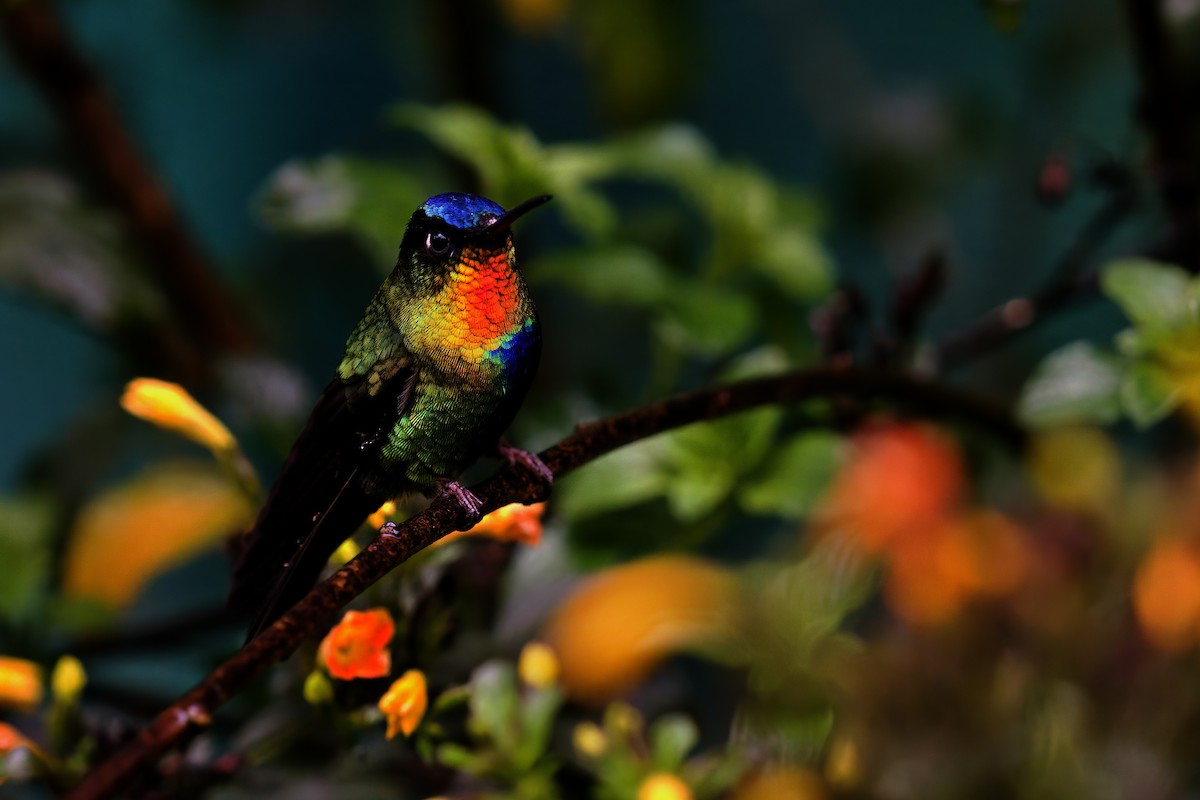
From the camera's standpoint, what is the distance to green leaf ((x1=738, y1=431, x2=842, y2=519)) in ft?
1.99

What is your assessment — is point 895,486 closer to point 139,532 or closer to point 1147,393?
point 1147,393

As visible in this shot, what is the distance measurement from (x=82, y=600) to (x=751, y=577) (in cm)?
43

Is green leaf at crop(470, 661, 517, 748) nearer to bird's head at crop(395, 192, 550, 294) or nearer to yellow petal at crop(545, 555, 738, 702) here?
yellow petal at crop(545, 555, 738, 702)

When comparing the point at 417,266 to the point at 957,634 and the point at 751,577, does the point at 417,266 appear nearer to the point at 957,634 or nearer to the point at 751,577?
the point at 751,577

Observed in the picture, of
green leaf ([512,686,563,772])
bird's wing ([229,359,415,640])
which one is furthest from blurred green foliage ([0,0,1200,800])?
bird's wing ([229,359,415,640])

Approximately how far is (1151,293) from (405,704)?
1.43 ft

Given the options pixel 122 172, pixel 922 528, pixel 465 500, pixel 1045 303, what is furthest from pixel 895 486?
pixel 122 172

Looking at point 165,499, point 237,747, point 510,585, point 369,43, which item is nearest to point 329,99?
point 369,43

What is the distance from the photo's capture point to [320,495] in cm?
33

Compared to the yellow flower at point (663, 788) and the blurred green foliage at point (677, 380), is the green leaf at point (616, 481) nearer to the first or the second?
the blurred green foliage at point (677, 380)

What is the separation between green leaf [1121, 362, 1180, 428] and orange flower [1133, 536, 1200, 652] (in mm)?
209

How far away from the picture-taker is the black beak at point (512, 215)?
280 millimetres

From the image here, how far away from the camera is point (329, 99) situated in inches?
50.3

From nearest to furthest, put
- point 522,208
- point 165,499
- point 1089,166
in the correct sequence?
point 522,208, point 1089,166, point 165,499
